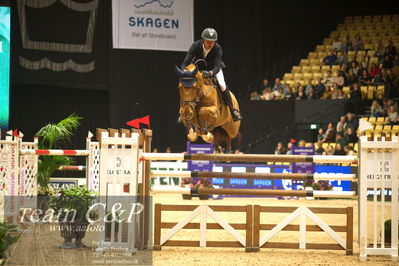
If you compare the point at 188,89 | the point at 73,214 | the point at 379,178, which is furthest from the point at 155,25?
the point at 379,178

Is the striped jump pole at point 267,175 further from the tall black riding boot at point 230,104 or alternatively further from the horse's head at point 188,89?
the tall black riding boot at point 230,104

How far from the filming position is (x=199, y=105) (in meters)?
7.36


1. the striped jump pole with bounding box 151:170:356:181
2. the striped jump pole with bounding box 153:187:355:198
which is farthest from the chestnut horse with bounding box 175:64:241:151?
the striped jump pole with bounding box 153:187:355:198

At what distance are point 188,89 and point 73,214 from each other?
1830 mm

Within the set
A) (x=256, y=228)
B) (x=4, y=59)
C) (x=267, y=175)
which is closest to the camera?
(x=267, y=175)

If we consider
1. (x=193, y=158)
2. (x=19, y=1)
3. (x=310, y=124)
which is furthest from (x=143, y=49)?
(x=193, y=158)

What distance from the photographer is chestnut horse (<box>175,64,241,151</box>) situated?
22.7ft

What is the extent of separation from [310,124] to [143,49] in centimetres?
494

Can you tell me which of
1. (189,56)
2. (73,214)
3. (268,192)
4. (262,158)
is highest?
(189,56)

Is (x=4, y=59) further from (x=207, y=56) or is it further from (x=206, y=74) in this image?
(x=206, y=74)

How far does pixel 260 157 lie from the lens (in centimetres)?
668

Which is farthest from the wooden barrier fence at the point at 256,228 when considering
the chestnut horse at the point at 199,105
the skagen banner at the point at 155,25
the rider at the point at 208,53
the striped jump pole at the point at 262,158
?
the skagen banner at the point at 155,25

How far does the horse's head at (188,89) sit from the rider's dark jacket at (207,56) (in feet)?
1.36

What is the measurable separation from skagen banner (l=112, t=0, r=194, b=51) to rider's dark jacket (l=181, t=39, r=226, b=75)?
901cm
